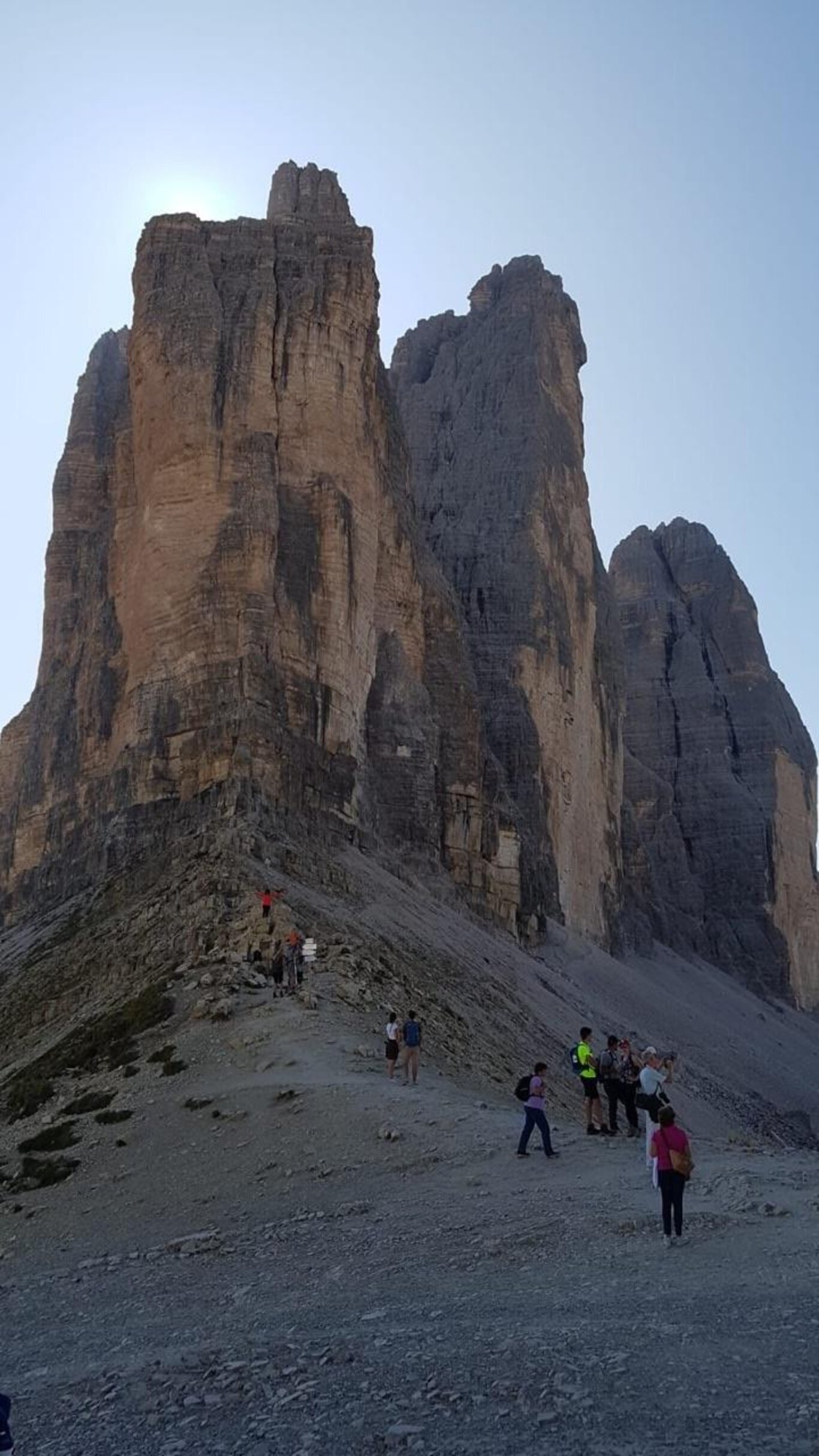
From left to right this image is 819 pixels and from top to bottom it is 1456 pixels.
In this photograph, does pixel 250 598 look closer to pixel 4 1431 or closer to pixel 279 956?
pixel 279 956

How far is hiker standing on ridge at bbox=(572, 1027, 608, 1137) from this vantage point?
21.8 m

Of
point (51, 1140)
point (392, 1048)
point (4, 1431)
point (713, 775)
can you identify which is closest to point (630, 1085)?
point (392, 1048)

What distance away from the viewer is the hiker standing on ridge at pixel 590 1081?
2184 cm

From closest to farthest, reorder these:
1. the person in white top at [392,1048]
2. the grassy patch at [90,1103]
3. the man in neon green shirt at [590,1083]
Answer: the man in neon green shirt at [590,1083] → the person in white top at [392,1048] → the grassy patch at [90,1103]

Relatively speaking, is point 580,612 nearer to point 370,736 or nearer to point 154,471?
point 370,736

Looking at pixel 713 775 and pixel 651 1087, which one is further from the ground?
pixel 713 775

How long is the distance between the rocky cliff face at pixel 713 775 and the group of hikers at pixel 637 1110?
74497 millimetres

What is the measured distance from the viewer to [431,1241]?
16469mm

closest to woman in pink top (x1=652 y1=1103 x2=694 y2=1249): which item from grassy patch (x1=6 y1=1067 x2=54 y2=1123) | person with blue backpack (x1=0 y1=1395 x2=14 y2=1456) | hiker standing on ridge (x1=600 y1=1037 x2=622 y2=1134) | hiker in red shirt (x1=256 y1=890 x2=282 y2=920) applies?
person with blue backpack (x1=0 y1=1395 x2=14 y2=1456)

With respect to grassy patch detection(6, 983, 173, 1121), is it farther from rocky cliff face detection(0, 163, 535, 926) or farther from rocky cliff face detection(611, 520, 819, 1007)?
rocky cliff face detection(611, 520, 819, 1007)

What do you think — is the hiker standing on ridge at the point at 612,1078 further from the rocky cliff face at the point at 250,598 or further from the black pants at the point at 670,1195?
the rocky cliff face at the point at 250,598

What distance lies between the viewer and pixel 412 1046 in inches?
998

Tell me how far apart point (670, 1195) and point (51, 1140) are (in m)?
13.8

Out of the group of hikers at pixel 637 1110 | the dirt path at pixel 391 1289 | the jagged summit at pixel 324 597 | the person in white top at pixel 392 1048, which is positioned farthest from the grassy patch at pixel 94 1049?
the jagged summit at pixel 324 597
